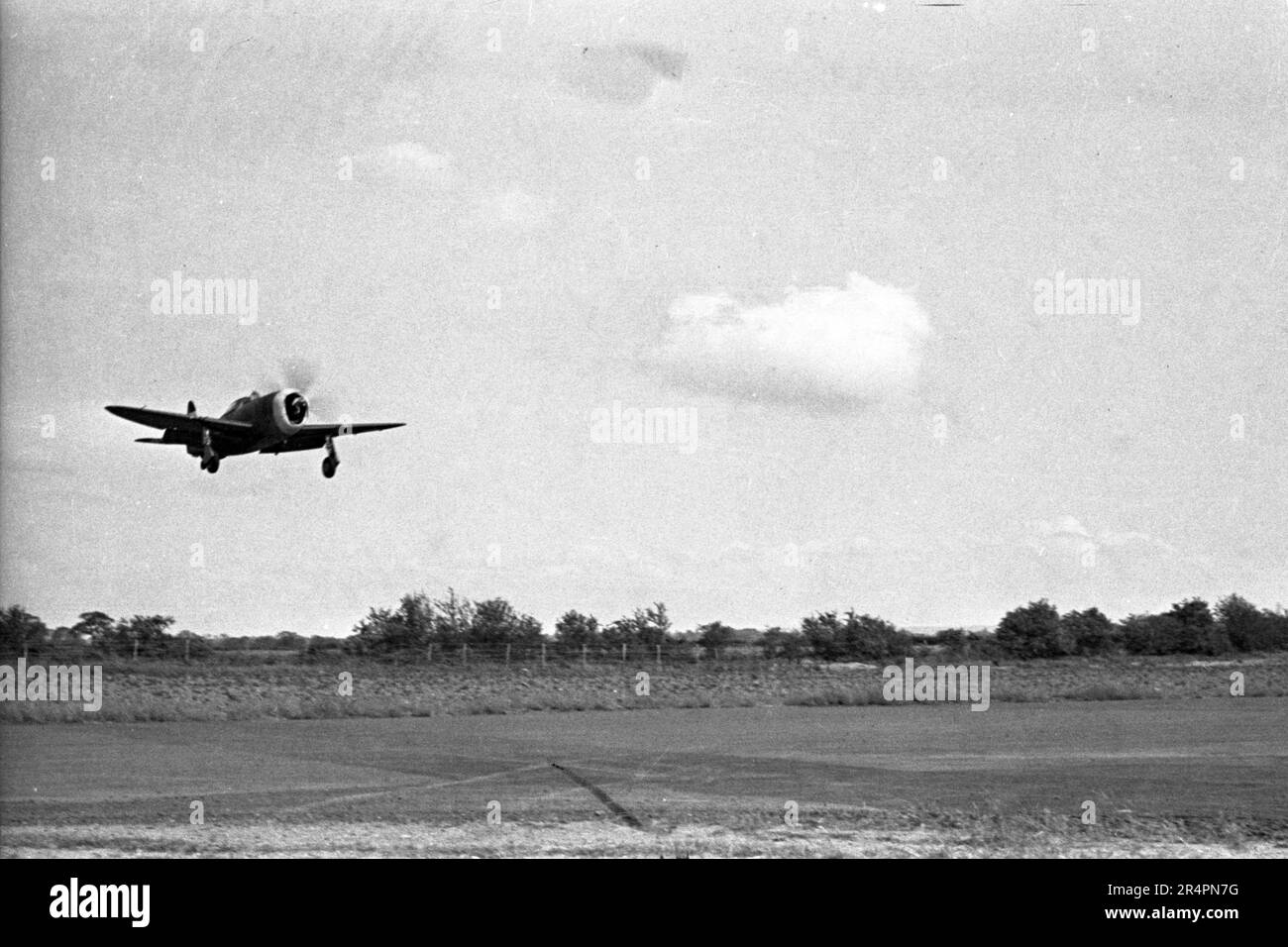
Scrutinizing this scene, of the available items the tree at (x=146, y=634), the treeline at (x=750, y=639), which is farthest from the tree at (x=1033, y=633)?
the tree at (x=146, y=634)

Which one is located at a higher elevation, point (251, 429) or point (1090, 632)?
point (251, 429)

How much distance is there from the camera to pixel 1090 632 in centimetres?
8206

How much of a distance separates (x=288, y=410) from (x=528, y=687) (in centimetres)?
3146

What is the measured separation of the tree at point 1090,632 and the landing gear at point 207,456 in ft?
206

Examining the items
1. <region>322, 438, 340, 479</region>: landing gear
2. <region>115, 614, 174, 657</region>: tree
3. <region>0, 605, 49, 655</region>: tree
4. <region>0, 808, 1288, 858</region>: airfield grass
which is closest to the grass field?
<region>0, 808, 1288, 858</region>: airfield grass

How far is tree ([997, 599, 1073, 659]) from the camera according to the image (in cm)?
7931

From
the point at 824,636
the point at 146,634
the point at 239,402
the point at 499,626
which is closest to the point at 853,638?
the point at 824,636

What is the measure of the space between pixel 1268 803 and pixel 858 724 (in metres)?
18.8

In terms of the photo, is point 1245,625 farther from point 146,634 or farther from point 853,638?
A: point 146,634

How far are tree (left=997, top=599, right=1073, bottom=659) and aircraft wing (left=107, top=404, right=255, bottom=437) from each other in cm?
5836

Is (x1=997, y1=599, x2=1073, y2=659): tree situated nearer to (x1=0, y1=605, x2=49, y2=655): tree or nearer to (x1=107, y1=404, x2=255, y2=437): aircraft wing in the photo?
(x1=0, y1=605, x2=49, y2=655): tree

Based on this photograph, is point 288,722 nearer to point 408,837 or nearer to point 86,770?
point 86,770

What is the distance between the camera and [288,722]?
44.0 meters
